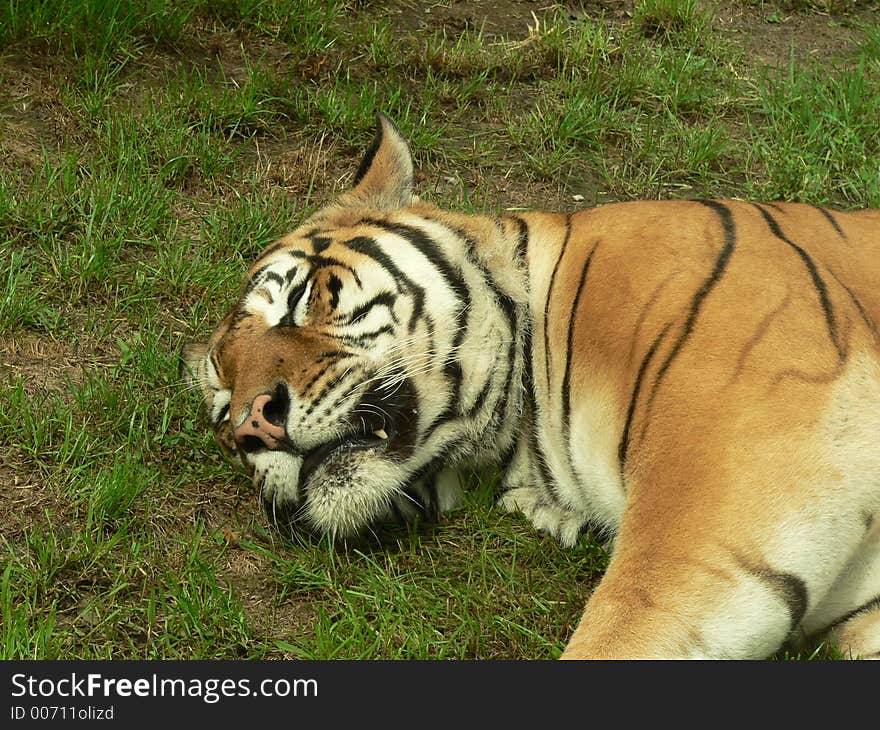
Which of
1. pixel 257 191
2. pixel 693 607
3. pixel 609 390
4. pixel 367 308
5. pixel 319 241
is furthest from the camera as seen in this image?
pixel 257 191

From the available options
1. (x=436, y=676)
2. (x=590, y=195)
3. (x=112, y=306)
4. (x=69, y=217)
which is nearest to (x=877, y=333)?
(x=436, y=676)

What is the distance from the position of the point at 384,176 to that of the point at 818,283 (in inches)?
50.8

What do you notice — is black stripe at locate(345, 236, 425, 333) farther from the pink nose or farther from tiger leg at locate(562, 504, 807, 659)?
tiger leg at locate(562, 504, 807, 659)

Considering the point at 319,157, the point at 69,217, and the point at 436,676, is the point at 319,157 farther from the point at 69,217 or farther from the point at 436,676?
the point at 436,676

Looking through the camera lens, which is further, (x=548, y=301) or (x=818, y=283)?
(x=548, y=301)

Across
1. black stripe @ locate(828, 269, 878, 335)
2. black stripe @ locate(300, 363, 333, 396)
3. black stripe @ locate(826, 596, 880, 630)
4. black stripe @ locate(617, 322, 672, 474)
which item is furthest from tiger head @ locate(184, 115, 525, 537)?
black stripe @ locate(826, 596, 880, 630)

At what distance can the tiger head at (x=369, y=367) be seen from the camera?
109 inches

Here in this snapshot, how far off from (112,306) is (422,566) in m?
1.51

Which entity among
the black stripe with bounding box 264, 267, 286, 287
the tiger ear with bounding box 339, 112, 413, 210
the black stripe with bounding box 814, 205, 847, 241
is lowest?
the black stripe with bounding box 264, 267, 286, 287

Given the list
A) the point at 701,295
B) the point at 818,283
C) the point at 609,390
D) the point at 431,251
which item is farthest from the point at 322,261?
the point at 818,283

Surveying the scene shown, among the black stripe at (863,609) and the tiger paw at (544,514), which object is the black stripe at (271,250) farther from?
the black stripe at (863,609)

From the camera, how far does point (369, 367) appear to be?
2814mm

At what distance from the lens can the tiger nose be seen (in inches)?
106

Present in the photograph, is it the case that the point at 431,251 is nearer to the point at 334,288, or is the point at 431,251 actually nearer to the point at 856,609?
the point at 334,288
